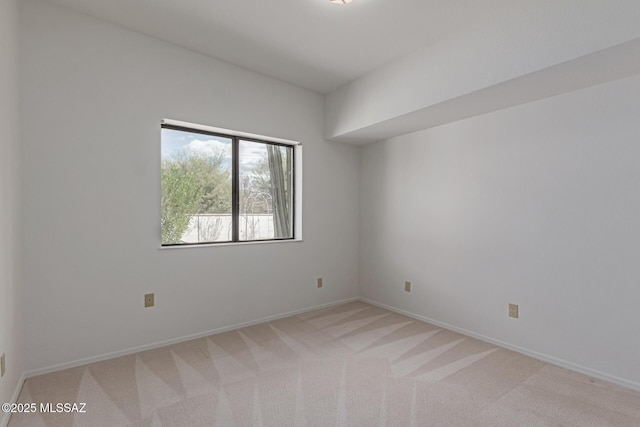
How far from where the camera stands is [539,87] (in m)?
2.22

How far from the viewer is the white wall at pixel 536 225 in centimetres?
212

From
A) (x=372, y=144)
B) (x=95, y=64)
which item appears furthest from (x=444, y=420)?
(x=95, y=64)

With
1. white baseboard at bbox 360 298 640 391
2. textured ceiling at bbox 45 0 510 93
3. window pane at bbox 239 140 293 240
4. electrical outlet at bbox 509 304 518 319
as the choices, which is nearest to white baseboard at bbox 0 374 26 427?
window pane at bbox 239 140 293 240

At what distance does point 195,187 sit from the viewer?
9.70 ft

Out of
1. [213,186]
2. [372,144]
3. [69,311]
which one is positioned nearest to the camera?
[69,311]

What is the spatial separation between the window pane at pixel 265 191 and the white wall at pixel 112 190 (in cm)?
26

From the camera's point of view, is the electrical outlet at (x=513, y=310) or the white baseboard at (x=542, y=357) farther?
the electrical outlet at (x=513, y=310)

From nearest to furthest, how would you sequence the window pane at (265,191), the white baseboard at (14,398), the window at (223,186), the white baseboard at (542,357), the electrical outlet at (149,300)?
the white baseboard at (14,398), the white baseboard at (542,357), the electrical outlet at (149,300), the window at (223,186), the window pane at (265,191)

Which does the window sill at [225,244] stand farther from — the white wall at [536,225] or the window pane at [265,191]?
the white wall at [536,225]

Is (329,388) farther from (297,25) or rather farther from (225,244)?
(297,25)

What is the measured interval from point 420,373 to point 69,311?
2.54 meters

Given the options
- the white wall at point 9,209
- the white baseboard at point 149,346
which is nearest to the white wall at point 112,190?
the white baseboard at point 149,346

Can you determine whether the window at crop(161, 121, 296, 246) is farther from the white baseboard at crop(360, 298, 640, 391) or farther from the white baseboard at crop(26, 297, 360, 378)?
the white baseboard at crop(360, 298, 640, 391)

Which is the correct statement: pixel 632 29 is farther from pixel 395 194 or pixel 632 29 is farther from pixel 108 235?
pixel 108 235
